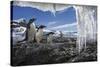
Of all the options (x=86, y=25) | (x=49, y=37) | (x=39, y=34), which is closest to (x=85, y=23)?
(x=86, y=25)

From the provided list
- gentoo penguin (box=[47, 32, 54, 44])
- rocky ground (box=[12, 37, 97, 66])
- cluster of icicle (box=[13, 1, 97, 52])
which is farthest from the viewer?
cluster of icicle (box=[13, 1, 97, 52])

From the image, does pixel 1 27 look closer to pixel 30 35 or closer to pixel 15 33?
pixel 15 33

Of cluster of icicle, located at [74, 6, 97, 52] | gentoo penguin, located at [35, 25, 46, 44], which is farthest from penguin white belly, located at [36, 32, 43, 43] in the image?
cluster of icicle, located at [74, 6, 97, 52]

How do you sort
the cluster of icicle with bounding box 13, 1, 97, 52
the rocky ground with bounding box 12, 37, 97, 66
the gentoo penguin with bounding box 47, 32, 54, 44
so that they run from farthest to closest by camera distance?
the cluster of icicle with bounding box 13, 1, 97, 52, the gentoo penguin with bounding box 47, 32, 54, 44, the rocky ground with bounding box 12, 37, 97, 66

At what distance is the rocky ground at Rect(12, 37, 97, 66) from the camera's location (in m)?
2.47

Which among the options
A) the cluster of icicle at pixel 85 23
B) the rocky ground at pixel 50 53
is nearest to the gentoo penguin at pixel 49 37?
the rocky ground at pixel 50 53

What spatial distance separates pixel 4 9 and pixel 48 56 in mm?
784

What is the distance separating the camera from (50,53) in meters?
2.61

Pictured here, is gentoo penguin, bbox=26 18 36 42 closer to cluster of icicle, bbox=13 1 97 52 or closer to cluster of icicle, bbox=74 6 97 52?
cluster of icicle, bbox=13 1 97 52

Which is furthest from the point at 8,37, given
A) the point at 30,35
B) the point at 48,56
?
the point at 48,56

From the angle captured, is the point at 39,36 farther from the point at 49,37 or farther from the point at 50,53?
the point at 50,53

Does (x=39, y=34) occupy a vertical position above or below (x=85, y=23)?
below

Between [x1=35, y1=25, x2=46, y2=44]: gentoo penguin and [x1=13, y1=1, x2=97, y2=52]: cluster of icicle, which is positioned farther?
[x1=13, y1=1, x2=97, y2=52]: cluster of icicle

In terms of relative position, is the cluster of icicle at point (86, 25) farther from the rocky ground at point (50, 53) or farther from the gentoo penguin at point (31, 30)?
the gentoo penguin at point (31, 30)
